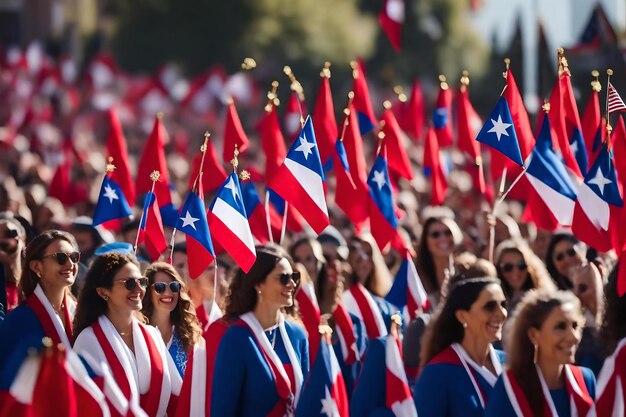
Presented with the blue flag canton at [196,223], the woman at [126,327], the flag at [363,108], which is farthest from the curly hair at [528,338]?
the flag at [363,108]

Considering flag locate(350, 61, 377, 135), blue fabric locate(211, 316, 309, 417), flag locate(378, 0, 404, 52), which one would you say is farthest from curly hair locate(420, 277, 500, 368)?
flag locate(378, 0, 404, 52)

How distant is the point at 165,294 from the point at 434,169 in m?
4.81

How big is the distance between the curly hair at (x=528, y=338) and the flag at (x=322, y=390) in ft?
2.74

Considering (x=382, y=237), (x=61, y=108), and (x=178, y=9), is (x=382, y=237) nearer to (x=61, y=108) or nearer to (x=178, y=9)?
(x=61, y=108)

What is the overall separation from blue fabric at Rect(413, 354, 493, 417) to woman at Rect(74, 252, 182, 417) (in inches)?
53.7

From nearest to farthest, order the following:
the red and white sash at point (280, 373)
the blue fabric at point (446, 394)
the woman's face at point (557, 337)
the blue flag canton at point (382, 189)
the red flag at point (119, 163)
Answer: the woman's face at point (557, 337), the blue fabric at point (446, 394), the red and white sash at point (280, 373), the blue flag canton at point (382, 189), the red flag at point (119, 163)

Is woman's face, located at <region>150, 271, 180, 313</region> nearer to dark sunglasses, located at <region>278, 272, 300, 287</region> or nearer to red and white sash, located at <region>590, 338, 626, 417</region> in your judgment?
dark sunglasses, located at <region>278, 272, 300, 287</region>

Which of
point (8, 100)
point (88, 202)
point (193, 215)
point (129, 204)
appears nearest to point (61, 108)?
point (8, 100)

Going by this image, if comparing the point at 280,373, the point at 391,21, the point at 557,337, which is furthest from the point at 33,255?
the point at 391,21

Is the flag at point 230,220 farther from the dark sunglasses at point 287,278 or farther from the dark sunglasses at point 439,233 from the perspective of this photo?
the dark sunglasses at point 439,233

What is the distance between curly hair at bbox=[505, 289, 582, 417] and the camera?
6703 mm

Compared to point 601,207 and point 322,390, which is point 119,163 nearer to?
point 601,207

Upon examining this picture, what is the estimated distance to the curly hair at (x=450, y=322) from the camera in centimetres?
724

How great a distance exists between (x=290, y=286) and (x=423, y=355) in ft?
2.92
